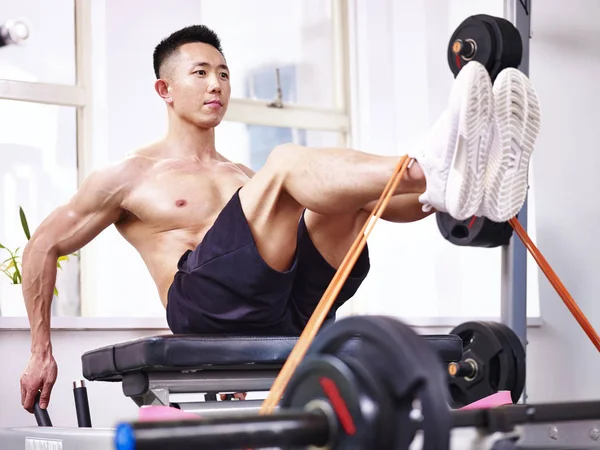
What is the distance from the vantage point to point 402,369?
1.13 m

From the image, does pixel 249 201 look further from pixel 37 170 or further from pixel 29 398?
pixel 37 170

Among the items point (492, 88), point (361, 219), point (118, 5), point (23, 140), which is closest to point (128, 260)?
point (23, 140)

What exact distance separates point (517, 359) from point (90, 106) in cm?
212

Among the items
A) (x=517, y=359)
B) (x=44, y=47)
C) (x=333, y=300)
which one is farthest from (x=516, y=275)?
(x=44, y=47)

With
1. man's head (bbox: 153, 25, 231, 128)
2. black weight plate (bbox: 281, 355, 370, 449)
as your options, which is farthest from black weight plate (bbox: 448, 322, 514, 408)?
black weight plate (bbox: 281, 355, 370, 449)

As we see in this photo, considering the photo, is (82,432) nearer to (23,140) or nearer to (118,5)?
(23,140)

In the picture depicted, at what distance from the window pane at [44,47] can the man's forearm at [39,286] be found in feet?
5.37

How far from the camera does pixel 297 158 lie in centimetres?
184

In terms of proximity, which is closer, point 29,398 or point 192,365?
point 192,365

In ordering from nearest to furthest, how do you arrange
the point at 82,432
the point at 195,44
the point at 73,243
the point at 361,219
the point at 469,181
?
the point at 469,181, the point at 82,432, the point at 361,219, the point at 73,243, the point at 195,44

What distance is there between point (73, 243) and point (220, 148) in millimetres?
1986

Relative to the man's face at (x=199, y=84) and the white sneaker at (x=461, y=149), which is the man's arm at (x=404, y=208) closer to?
the white sneaker at (x=461, y=149)

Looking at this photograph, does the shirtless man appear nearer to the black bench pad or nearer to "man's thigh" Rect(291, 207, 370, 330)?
"man's thigh" Rect(291, 207, 370, 330)

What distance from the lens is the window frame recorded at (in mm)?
3705
